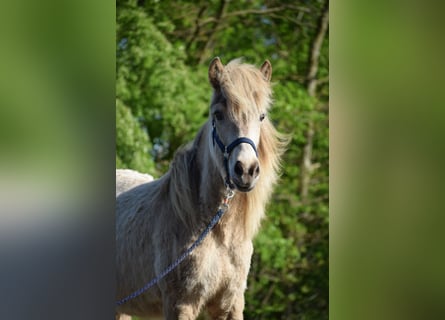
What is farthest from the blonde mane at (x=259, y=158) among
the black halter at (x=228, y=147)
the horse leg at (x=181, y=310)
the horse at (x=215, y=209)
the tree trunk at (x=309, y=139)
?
the tree trunk at (x=309, y=139)

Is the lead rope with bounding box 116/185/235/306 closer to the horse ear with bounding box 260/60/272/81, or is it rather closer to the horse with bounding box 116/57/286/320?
the horse with bounding box 116/57/286/320

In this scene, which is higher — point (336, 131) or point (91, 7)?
point (91, 7)

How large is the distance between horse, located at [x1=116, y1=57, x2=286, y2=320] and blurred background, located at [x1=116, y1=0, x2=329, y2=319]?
1482mm

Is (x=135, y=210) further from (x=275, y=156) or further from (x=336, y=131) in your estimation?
(x=336, y=131)

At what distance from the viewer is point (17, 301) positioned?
1.00m

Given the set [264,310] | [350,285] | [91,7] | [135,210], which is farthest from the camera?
[264,310]

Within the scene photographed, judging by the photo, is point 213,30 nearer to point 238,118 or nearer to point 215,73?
point 215,73

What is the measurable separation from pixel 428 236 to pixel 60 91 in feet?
2.33

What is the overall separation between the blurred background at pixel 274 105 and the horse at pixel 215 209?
1.48m

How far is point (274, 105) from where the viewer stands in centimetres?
491

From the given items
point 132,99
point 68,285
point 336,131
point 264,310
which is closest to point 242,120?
point 336,131

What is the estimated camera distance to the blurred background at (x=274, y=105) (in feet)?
14.4

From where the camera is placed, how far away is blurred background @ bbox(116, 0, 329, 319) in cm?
438

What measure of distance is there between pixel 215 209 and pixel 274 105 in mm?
2434
